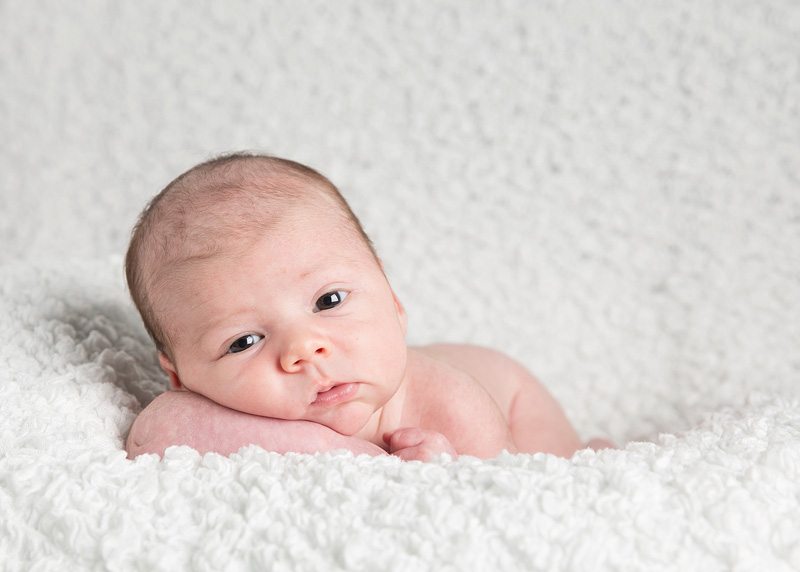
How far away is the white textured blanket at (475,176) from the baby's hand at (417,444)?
0.20 meters

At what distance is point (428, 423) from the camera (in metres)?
1.33

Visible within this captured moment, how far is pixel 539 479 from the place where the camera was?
3.04 feet

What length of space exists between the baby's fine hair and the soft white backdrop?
0.65m

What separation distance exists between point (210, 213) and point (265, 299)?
0.41ft

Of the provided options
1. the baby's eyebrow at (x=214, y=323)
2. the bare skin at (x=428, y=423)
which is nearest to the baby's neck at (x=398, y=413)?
the bare skin at (x=428, y=423)

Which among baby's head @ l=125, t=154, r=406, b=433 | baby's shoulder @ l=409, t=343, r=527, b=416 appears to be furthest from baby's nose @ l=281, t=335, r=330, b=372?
baby's shoulder @ l=409, t=343, r=527, b=416

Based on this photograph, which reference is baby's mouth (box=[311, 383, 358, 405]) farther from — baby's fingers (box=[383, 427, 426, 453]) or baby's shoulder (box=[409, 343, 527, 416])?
baby's shoulder (box=[409, 343, 527, 416])

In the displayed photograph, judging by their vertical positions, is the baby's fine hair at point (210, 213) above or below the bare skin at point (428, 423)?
above

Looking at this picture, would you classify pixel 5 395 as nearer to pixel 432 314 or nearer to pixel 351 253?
pixel 351 253

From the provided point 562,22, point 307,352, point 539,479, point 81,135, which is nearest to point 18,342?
point 307,352

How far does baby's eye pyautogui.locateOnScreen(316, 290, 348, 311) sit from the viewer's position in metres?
1.18

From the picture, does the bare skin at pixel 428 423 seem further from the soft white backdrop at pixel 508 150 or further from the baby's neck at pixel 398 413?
the soft white backdrop at pixel 508 150

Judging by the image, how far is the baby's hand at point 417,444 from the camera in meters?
1.15

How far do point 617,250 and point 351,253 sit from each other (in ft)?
2.48
